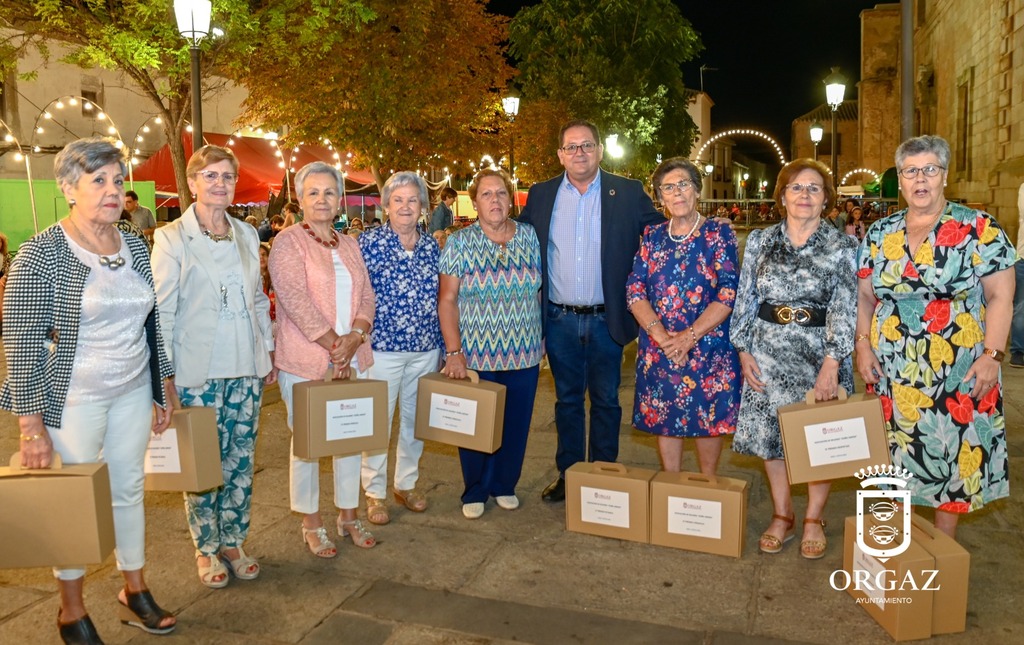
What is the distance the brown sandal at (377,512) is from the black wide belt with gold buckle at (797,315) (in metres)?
2.43

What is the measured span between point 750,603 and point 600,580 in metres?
0.71

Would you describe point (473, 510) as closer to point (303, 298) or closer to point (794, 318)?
point (303, 298)

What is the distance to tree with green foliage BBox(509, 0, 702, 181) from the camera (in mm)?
33281

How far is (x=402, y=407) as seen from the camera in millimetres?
5082

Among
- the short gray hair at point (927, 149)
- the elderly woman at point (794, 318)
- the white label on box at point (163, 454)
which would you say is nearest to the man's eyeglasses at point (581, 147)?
the elderly woman at point (794, 318)

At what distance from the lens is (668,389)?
187 inches

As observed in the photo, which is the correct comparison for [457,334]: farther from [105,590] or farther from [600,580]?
[105,590]

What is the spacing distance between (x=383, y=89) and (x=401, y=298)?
54.7ft


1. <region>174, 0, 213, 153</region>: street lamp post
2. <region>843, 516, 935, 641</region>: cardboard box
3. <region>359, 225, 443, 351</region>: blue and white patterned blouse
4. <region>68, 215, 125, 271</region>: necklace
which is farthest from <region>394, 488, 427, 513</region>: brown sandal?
<region>174, 0, 213, 153</region>: street lamp post

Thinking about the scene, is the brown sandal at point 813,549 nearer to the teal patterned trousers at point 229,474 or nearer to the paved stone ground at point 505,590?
the paved stone ground at point 505,590

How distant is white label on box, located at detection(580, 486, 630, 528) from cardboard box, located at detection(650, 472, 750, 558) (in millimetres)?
148

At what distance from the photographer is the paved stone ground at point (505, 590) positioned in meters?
3.66

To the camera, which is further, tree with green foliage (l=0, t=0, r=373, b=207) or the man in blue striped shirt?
tree with green foliage (l=0, t=0, r=373, b=207)

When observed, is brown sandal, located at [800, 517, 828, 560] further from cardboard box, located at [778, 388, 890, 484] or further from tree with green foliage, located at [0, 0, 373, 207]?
tree with green foliage, located at [0, 0, 373, 207]
